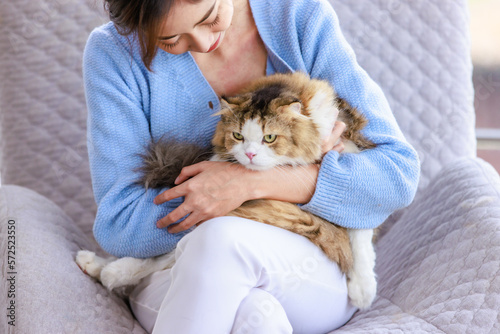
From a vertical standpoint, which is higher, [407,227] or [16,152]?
[407,227]

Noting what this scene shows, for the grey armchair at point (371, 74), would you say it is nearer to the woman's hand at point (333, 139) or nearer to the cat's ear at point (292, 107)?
the woman's hand at point (333, 139)

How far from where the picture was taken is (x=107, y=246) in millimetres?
1294

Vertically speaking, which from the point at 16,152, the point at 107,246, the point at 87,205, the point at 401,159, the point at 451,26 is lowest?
the point at 87,205

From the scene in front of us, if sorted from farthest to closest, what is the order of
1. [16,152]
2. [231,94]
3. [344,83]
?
[16,152], [231,94], [344,83]

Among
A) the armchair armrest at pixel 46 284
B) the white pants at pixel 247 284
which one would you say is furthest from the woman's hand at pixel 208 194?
the armchair armrest at pixel 46 284

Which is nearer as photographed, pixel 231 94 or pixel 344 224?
pixel 344 224

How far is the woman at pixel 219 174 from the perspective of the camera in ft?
3.28

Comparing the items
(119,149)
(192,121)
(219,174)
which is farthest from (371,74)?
(119,149)

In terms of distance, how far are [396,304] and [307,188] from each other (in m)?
0.37

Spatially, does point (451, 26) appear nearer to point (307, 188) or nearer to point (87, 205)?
point (307, 188)

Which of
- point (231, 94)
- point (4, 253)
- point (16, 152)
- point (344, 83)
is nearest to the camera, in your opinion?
point (4, 253)

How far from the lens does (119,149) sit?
52.1 inches

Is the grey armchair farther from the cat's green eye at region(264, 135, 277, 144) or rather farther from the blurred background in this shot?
the blurred background

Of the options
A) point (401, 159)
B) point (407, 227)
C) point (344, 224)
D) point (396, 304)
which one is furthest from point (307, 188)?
point (407, 227)
